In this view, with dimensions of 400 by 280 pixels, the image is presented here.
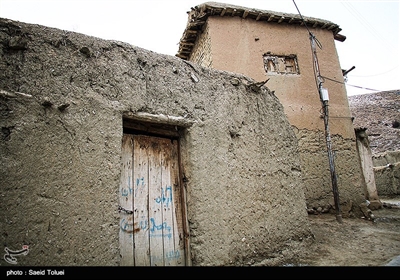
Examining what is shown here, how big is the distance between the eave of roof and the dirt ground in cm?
514

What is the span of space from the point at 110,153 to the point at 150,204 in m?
0.73

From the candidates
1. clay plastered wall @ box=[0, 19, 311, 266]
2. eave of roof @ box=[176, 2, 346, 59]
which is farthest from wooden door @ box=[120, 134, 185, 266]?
eave of roof @ box=[176, 2, 346, 59]

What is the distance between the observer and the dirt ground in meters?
2.92

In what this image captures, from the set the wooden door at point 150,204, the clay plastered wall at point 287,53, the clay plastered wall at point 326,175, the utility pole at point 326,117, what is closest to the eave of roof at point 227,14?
the clay plastered wall at point 287,53

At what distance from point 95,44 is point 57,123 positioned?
94 centimetres

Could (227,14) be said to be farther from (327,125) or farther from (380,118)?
(380,118)

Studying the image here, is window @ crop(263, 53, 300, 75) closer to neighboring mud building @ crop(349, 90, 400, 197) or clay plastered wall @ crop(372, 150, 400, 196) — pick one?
neighboring mud building @ crop(349, 90, 400, 197)

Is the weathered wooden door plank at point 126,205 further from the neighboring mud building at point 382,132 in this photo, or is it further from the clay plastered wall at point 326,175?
the neighboring mud building at point 382,132

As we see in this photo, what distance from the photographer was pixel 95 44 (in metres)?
2.40

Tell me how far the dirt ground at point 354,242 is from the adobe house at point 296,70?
2.10 ft

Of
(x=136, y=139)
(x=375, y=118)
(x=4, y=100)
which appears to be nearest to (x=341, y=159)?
(x=136, y=139)

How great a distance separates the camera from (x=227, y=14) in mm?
6039

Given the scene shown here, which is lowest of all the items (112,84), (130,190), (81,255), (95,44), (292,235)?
(292,235)

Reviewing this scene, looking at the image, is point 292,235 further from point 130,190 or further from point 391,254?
point 130,190
